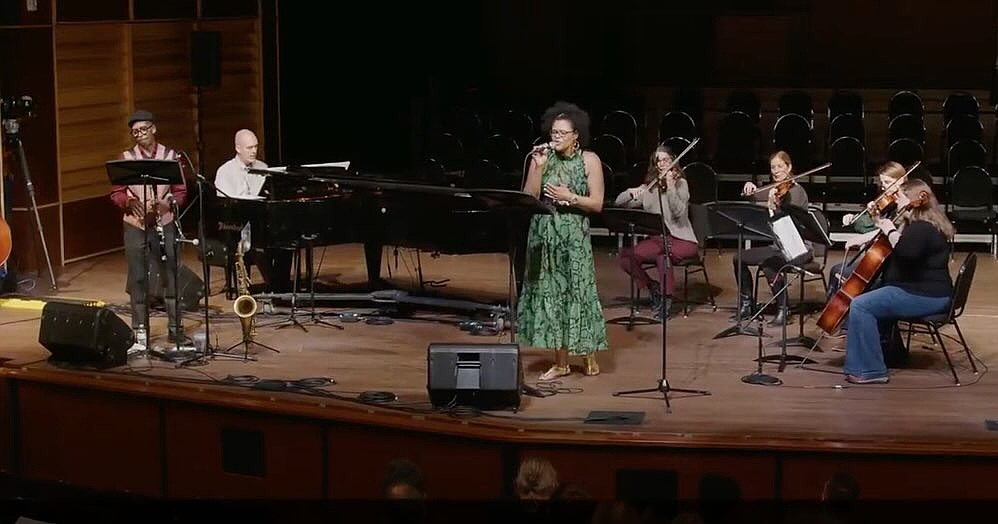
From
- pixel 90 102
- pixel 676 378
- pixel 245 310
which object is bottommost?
pixel 676 378

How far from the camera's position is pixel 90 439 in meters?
7.75

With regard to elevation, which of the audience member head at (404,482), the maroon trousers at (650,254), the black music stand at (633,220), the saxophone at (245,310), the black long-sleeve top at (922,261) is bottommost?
the audience member head at (404,482)

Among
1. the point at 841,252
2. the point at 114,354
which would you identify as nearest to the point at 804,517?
the point at 114,354

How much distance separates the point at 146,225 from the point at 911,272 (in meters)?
4.29

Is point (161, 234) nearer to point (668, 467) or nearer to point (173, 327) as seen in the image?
point (173, 327)

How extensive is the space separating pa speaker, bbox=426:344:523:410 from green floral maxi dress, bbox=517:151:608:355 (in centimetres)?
56

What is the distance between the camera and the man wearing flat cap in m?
8.28

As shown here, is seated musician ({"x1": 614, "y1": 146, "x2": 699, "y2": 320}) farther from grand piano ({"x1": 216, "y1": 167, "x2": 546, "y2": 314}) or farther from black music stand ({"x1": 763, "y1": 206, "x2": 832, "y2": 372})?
black music stand ({"x1": 763, "y1": 206, "x2": 832, "y2": 372})

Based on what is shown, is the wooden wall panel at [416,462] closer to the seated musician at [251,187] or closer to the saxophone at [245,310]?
the saxophone at [245,310]

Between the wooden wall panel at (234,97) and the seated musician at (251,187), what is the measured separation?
3613mm

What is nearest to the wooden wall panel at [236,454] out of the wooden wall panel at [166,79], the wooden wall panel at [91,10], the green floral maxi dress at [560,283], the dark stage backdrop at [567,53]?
the green floral maxi dress at [560,283]

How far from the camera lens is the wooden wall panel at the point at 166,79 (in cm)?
1216

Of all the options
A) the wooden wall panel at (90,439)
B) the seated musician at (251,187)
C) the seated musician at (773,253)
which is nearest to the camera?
the wooden wall panel at (90,439)

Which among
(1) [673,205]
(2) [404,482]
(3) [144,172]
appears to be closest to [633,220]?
(1) [673,205]
